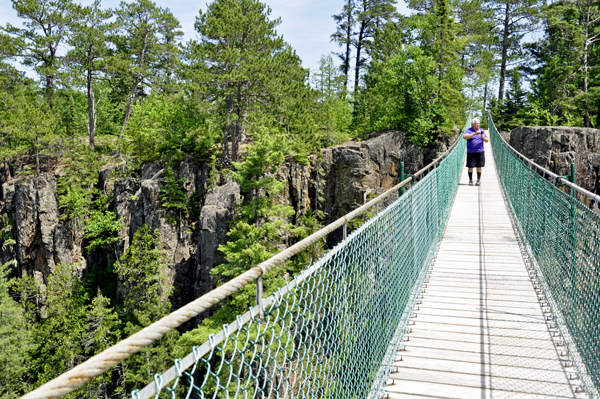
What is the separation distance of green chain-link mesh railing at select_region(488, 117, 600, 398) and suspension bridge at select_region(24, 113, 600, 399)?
0.05 feet

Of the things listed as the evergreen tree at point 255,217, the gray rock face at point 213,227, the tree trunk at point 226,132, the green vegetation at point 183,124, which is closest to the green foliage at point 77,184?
the green vegetation at point 183,124

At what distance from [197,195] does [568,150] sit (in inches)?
818

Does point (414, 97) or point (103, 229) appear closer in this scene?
point (414, 97)

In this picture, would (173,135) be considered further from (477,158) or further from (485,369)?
(485,369)

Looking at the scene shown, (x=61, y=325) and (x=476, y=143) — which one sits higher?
(x=476, y=143)

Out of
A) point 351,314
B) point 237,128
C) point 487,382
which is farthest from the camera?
point 237,128

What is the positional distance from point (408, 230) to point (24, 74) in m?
36.5

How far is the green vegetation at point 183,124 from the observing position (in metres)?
22.7

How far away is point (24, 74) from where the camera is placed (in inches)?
1252

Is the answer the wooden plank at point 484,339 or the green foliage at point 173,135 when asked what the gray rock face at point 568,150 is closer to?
the green foliage at point 173,135

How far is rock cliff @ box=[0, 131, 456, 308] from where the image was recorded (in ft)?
81.6

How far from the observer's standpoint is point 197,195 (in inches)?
1019

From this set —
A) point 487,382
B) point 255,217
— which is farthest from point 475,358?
point 255,217

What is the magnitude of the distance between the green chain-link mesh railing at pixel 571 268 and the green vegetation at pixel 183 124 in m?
13.8
